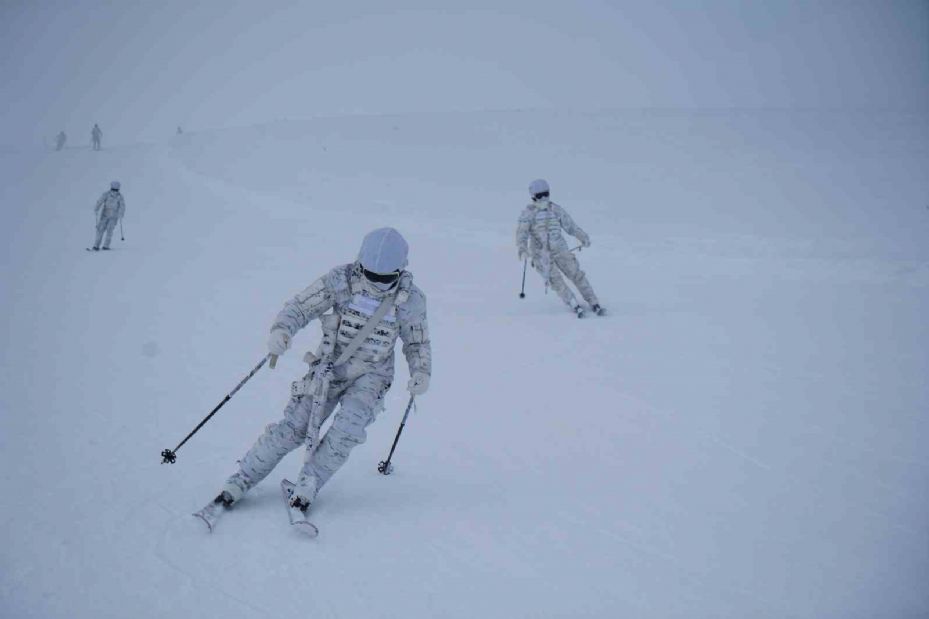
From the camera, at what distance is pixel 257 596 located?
3350mm

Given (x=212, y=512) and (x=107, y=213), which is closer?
(x=212, y=512)

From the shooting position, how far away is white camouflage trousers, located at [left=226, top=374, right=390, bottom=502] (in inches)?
168

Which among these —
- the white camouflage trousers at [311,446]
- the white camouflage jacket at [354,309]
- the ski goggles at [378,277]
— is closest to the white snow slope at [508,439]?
the white camouflage trousers at [311,446]

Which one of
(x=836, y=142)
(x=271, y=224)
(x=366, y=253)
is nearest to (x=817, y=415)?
(x=366, y=253)

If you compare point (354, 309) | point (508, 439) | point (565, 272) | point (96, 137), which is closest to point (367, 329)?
point (354, 309)

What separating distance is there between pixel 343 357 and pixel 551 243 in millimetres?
7008

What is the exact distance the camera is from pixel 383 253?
4215 mm

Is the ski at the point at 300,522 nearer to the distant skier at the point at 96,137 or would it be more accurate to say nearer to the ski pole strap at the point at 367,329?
the ski pole strap at the point at 367,329

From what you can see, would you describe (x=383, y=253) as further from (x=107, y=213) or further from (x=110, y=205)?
(x=110, y=205)

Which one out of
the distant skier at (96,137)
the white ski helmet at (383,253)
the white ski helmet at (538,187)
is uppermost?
the distant skier at (96,137)

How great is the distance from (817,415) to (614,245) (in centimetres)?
1239

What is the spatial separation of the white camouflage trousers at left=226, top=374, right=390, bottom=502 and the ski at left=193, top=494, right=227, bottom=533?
0.51 ft

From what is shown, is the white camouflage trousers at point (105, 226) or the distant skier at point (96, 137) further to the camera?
the distant skier at point (96, 137)

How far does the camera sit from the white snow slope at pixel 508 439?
353 centimetres
